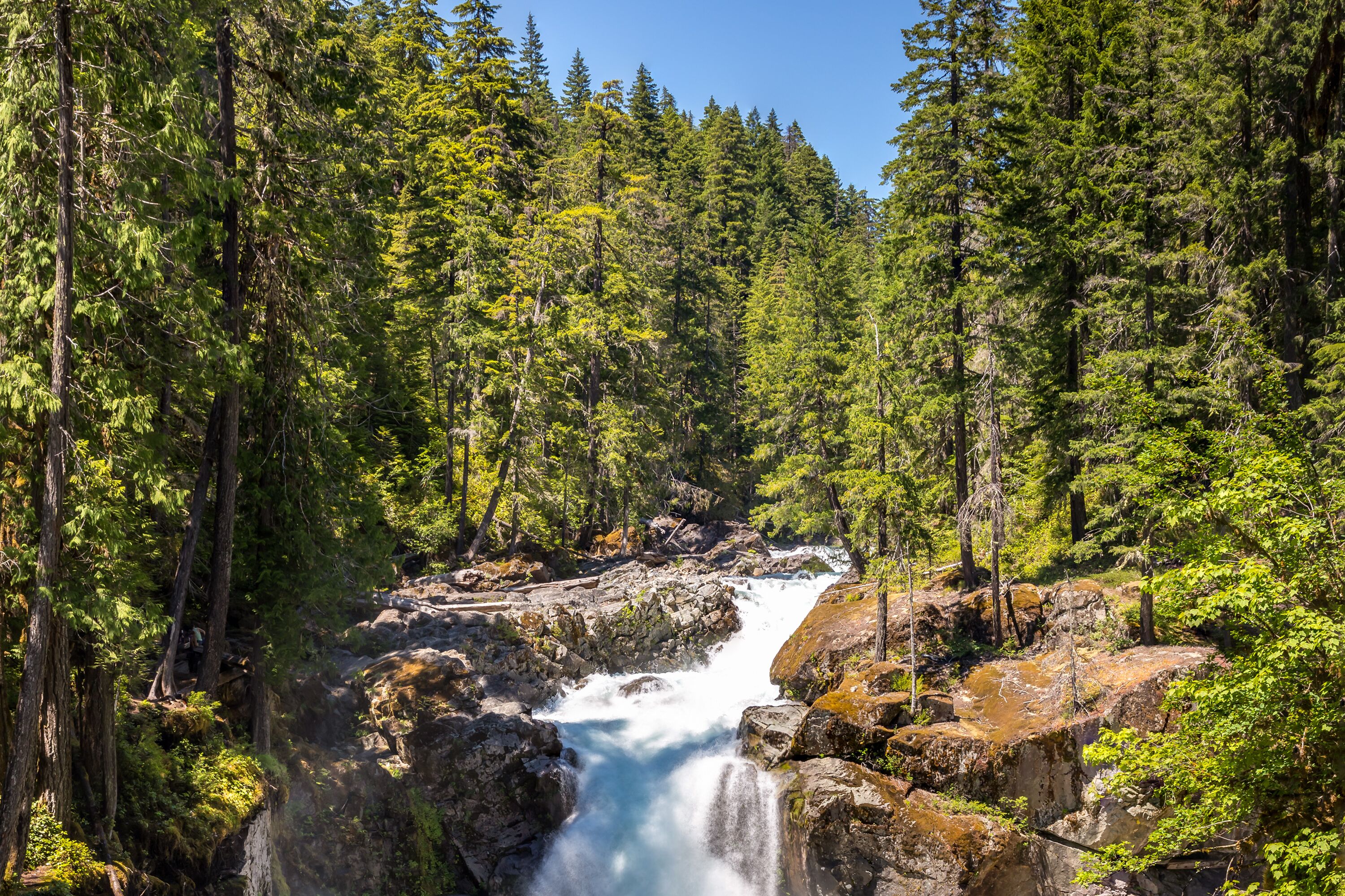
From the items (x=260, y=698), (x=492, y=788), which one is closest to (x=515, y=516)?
(x=492, y=788)

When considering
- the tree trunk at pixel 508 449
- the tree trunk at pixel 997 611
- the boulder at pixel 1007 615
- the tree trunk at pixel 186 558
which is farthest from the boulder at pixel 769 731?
the tree trunk at pixel 508 449

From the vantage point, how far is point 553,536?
30.0m

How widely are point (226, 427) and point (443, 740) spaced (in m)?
8.12

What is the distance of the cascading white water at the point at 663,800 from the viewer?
16.0m

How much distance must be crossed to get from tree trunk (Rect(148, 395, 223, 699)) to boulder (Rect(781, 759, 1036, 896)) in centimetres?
1160

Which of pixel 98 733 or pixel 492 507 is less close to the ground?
pixel 492 507

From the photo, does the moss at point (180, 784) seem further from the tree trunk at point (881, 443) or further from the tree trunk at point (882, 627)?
the tree trunk at point (881, 443)

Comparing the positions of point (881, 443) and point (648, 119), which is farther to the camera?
point (648, 119)

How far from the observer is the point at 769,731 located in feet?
57.6

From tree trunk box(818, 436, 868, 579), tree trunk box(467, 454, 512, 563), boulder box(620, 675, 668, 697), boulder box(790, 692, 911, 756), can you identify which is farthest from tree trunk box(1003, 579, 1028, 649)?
tree trunk box(467, 454, 512, 563)

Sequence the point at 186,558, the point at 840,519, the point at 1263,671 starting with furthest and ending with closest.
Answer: the point at 840,519, the point at 186,558, the point at 1263,671

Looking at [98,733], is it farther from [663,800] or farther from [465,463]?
[465,463]

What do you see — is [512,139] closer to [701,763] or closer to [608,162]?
[608,162]

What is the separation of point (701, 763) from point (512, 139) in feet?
89.5
